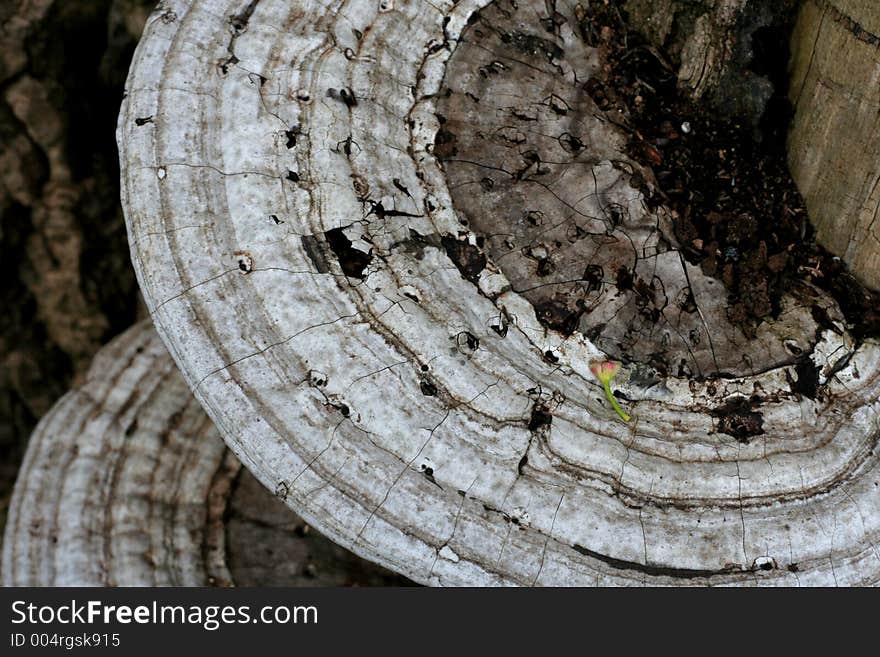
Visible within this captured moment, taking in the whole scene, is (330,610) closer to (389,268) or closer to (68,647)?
(68,647)

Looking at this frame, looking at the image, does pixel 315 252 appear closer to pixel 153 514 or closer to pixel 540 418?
pixel 540 418

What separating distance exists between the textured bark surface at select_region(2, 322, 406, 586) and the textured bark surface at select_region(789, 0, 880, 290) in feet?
7.36

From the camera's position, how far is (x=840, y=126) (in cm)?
224

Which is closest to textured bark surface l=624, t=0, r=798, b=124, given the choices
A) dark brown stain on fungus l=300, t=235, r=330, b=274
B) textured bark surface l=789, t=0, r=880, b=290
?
textured bark surface l=789, t=0, r=880, b=290

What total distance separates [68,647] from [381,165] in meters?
1.91

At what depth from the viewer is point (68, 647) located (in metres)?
2.45

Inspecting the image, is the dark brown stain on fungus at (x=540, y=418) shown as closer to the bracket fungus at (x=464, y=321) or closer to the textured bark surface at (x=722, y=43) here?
the bracket fungus at (x=464, y=321)

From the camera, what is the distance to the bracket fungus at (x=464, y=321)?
199 cm

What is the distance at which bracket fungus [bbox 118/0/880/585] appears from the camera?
199cm

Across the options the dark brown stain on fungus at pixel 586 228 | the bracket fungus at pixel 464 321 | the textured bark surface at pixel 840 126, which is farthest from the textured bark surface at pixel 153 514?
the textured bark surface at pixel 840 126

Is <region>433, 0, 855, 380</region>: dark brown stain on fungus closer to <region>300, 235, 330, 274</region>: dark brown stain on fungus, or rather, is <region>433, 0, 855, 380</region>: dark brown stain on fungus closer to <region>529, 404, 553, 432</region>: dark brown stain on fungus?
<region>529, 404, 553, 432</region>: dark brown stain on fungus

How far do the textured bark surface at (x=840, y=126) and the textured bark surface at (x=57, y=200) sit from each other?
3.04 meters

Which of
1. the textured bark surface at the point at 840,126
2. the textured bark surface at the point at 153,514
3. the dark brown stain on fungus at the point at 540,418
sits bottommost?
the textured bark surface at the point at 153,514

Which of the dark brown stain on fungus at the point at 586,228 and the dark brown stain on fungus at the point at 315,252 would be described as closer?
the dark brown stain on fungus at the point at 315,252
